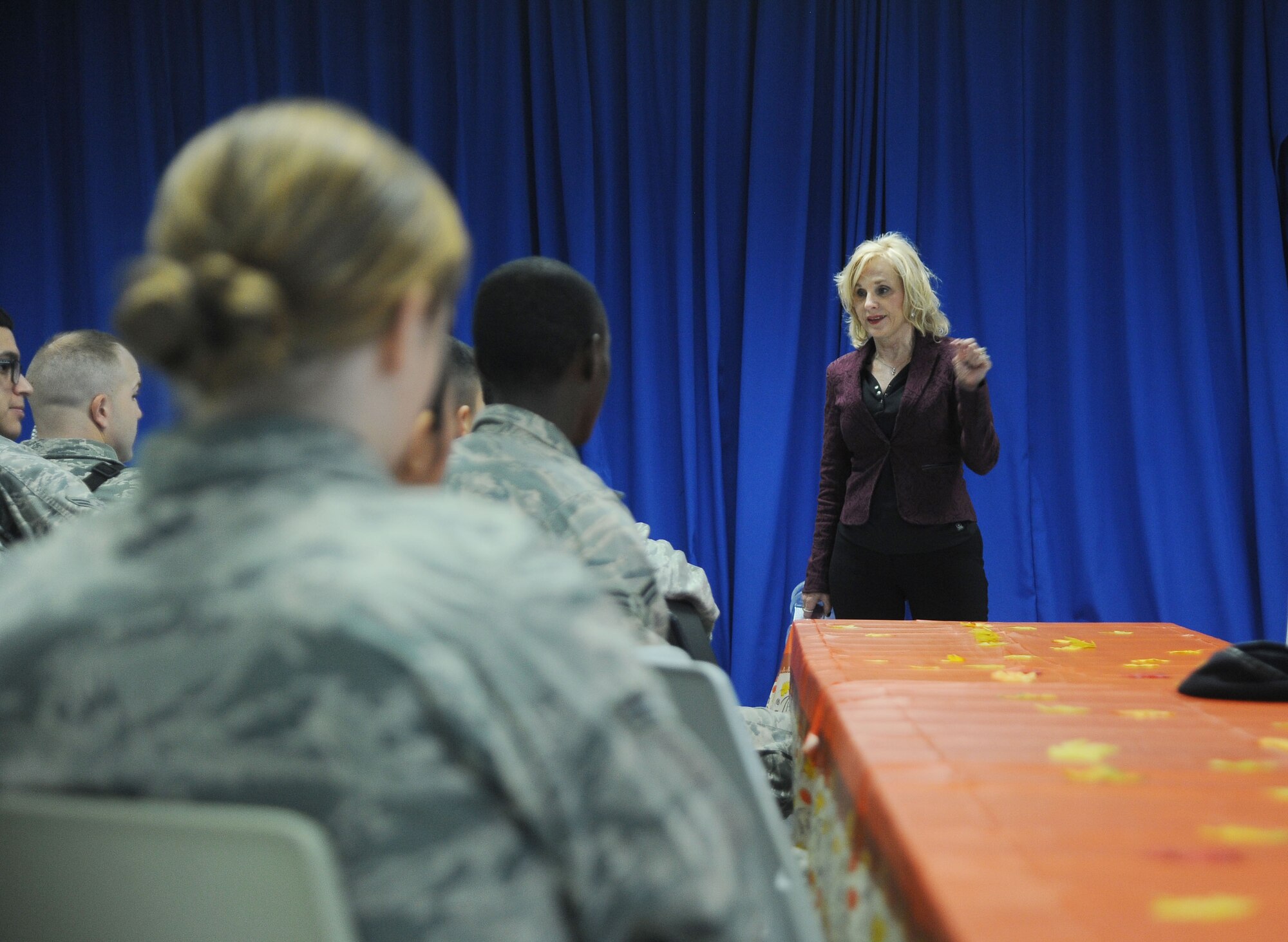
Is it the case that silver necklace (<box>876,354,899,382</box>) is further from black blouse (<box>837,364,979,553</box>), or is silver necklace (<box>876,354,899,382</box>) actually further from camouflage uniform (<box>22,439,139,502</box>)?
camouflage uniform (<box>22,439,139,502</box>)

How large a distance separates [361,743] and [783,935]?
2.42 ft

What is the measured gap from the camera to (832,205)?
4004mm

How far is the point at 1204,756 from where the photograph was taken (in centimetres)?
110

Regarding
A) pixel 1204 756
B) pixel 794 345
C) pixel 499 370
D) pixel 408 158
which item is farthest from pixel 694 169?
pixel 408 158

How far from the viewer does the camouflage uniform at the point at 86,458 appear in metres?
2.31

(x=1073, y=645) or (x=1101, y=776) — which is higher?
(x=1101, y=776)

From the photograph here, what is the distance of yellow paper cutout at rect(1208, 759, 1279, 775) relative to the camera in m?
1.05

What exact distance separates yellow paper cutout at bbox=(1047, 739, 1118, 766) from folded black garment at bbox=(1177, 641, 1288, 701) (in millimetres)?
331

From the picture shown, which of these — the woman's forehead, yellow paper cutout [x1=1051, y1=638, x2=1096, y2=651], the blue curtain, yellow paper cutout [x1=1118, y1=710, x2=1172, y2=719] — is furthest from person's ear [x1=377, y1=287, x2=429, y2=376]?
the blue curtain

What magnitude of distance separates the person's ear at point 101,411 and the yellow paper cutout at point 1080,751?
2.30 meters

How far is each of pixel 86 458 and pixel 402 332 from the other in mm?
2172

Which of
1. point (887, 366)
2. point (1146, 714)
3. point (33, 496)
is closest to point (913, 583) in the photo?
point (887, 366)

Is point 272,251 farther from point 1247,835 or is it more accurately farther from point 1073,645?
point 1073,645

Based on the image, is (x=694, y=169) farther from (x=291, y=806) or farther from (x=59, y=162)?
(x=291, y=806)
